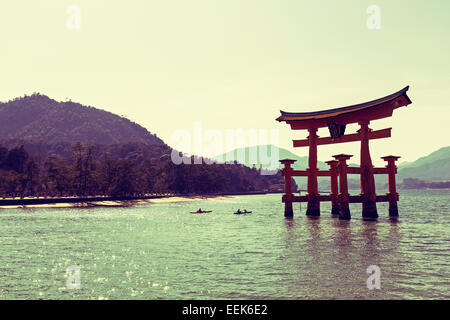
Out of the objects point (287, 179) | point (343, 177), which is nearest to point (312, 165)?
point (287, 179)

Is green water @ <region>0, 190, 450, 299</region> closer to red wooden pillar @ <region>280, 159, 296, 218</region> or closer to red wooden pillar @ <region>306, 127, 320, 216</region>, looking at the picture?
red wooden pillar @ <region>280, 159, 296, 218</region>

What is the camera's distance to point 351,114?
3934cm

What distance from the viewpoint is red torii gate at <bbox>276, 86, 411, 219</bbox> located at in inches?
1507

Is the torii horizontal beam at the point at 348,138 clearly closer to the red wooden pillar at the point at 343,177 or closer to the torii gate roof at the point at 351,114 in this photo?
the torii gate roof at the point at 351,114

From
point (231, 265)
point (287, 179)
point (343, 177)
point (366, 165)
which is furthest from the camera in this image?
point (287, 179)

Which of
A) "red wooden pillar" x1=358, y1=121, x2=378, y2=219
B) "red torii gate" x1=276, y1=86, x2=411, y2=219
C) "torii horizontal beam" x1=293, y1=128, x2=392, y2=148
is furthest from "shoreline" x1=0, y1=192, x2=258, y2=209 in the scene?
"red wooden pillar" x1=358, y1=121, x2=378, y2=219

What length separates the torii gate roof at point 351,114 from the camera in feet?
120

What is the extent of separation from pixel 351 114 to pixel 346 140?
11.0 feet

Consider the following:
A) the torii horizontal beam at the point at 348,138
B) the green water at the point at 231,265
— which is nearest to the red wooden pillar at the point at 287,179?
the torii horizontal beam at the point at 348,138

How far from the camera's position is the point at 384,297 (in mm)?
13438

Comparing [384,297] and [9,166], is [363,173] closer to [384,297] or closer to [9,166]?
[384,297]

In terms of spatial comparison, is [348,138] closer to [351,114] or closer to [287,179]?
[351,114]
